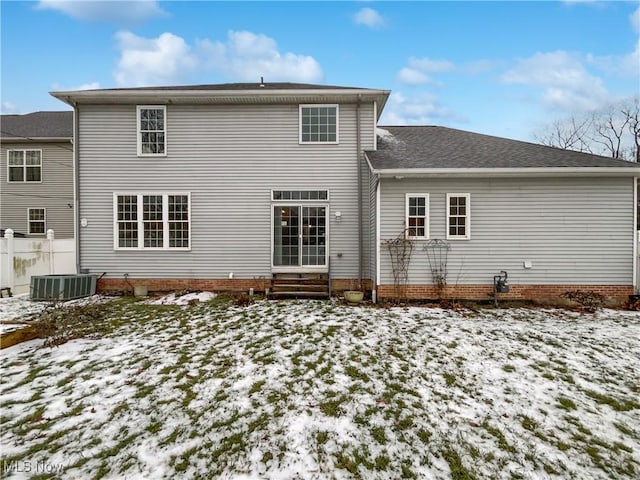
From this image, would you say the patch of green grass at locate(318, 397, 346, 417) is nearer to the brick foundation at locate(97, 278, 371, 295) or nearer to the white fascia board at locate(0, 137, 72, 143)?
the brick foundation at locate(97, 278, 371, 295)

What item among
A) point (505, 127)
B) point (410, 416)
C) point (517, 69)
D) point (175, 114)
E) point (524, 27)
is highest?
point (505, 127)

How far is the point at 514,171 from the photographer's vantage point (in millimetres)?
8539

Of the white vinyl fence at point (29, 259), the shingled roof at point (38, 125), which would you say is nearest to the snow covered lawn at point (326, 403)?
the white vinyl fence at point (29, 259)

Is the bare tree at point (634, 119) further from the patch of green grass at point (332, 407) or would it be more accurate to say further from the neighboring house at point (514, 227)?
the patch of green grass at point (332, 407)

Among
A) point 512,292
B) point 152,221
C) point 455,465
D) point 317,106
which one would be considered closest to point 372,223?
point 317,106

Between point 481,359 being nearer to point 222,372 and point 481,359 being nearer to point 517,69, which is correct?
point 222,372

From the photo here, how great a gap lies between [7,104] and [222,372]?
4676 cm

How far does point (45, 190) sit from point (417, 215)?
58.5ft

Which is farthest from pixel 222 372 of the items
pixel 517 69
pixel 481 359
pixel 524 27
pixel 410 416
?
pixel 517 69

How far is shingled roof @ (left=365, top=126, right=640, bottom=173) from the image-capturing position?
871cm

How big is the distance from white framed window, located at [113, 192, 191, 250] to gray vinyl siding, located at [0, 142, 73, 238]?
8.31 metres

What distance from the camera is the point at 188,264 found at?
1030cm

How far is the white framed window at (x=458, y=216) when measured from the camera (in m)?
8.98

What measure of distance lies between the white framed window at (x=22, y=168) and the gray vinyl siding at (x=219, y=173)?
28.1ft
